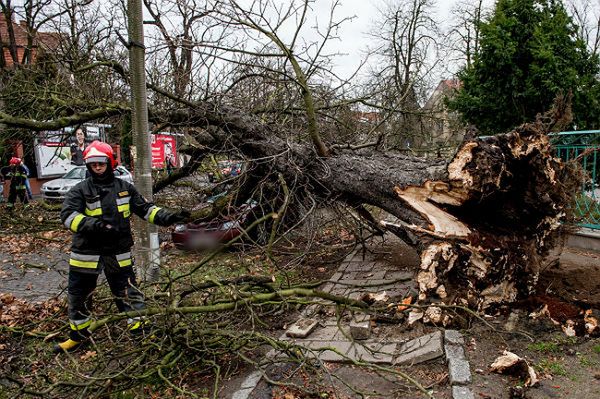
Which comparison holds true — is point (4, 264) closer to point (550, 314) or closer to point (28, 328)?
point (28, 328)

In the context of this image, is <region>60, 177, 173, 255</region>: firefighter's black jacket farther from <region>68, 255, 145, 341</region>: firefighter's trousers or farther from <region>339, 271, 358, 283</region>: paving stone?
<region>339, 271, 358, 283</region>: paving stone

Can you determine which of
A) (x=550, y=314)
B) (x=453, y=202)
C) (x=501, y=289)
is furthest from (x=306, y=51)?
(x=550, y=314)

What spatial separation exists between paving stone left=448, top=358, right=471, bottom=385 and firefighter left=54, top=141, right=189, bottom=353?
2.44 m

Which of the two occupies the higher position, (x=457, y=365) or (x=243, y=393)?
(x=457, y=365)

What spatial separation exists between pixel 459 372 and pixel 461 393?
24 cm

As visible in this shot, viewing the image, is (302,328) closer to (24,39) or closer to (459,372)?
(459,372)

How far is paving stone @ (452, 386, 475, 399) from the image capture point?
2.88 metres

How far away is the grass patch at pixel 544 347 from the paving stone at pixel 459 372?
0.63 m

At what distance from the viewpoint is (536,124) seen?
4.48 m

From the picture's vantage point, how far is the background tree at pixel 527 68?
29.2ft

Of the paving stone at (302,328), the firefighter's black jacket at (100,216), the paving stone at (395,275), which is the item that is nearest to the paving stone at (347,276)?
the paving stone at (395,275)

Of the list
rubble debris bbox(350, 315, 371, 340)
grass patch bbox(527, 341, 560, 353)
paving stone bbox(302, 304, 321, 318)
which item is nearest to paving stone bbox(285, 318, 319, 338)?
paving stone bbox(302, 304, 321, 318)

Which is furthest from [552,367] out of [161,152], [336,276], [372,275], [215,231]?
[161,152]

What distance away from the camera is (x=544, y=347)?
3455 mm
